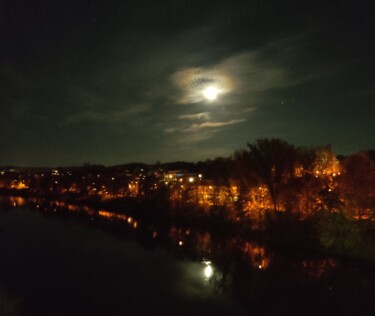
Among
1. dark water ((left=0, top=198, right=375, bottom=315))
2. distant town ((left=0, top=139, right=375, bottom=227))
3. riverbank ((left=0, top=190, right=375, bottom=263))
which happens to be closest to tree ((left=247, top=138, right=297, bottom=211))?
distant town ((left=0, top=139, right=375, bottom=227))

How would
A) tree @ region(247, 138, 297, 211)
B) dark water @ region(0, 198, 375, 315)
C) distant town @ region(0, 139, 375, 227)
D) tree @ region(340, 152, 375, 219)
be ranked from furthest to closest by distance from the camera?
tree @ region(247, 138, 297, 211) < distant town @ region(0, 139, 375, 227) < tree @ region(340, 152, 375, 219) < dark water @ region(0, 198, 375, 315)

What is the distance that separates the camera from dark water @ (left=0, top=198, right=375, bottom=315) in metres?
12.0

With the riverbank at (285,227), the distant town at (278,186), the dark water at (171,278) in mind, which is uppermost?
the distant town at (278,186)

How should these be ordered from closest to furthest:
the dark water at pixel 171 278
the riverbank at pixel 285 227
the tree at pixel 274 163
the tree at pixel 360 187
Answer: the dark water at pixel 171 278 → the riverbank at pixel 285 227 → the tree at pixel 360 187 → the tree at pixel 274 163

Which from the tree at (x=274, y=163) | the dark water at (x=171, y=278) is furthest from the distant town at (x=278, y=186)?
the dark water at (x=171, y=278)

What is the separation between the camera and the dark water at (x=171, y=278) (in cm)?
1196

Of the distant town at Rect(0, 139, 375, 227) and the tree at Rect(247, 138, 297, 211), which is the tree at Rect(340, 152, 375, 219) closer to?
the distant town at Rect(0, 139, 375, 227)

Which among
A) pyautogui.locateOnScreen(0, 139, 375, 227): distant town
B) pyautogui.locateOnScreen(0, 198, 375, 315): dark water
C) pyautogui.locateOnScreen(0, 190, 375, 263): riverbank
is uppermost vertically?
pyautogui.locateOnScreen(0, 139, 375, 227): distant town

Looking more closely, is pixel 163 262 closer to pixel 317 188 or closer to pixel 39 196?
pixel 317 188

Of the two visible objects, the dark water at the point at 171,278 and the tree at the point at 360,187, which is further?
the tree at the point at 360,187

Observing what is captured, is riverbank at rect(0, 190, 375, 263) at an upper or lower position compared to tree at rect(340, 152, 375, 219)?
lower

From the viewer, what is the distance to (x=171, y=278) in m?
15.4

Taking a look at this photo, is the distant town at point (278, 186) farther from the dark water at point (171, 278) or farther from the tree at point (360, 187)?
the dark water at point (171, 278)

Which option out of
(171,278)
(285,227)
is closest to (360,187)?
(285,227)
